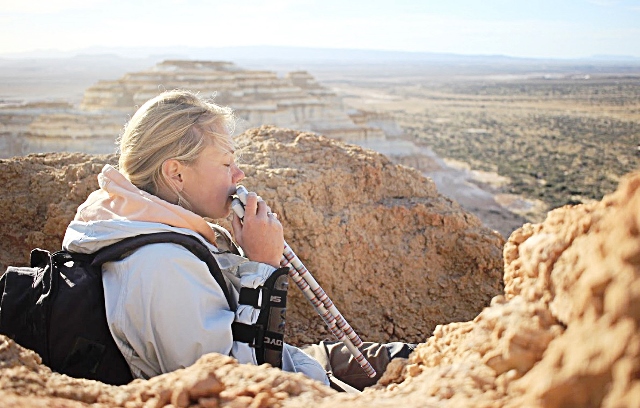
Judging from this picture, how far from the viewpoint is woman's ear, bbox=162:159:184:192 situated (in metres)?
1.93

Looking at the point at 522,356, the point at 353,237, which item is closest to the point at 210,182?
the point at 522,356

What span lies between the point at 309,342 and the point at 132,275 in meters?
1.87

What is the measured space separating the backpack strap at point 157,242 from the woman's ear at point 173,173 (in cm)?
33

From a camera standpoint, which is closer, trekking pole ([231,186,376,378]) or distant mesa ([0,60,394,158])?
trekking pole ([231,186,376,378])

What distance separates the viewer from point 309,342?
329cm

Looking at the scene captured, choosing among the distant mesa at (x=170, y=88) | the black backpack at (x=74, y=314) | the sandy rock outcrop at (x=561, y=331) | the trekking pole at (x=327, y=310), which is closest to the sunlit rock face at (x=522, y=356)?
the sandy rock outcrop at (x=561, y=331)

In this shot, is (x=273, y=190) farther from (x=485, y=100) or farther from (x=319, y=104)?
(x=485, y=100)

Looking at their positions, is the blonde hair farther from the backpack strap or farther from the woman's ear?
the backpack strap

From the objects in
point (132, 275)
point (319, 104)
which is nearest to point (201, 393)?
point (132, 275)

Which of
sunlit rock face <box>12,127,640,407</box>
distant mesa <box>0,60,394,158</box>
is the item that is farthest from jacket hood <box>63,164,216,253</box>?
distant mesa <box>0,60,394,158</box>

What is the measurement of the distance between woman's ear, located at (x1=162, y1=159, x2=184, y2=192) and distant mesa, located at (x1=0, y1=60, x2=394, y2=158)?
16.8 meters

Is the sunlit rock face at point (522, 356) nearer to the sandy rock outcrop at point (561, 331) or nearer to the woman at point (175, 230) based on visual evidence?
the sandy rock outcrop at point (561, 331)

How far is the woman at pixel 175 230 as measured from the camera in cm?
158

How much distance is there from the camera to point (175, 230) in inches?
67.4
